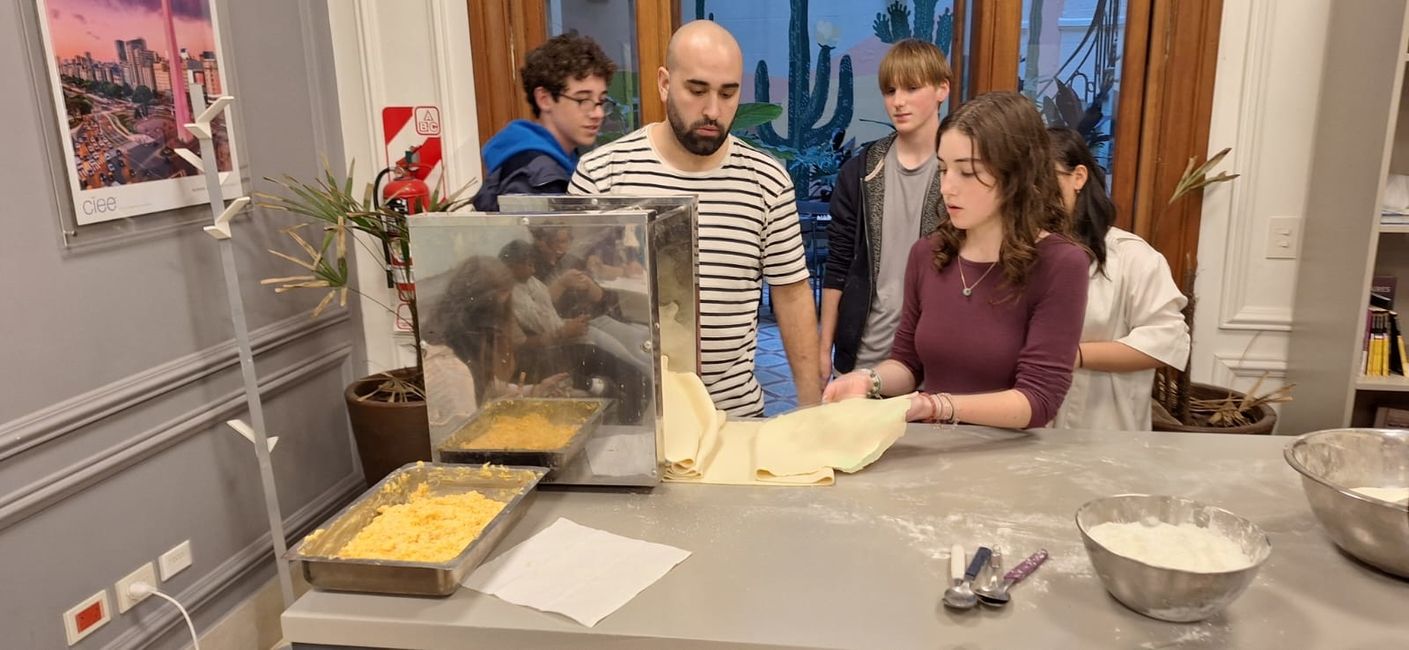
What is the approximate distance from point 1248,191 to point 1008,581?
2.15 meters

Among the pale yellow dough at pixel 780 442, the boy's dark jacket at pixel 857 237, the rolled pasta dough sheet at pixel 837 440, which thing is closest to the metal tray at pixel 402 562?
the pale yellow dough at pixel 780 442

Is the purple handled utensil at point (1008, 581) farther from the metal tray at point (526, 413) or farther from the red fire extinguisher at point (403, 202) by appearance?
the red fire extinguisher at point (403, 202)

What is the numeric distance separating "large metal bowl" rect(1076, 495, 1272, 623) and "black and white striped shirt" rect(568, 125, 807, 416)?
1.10 metres

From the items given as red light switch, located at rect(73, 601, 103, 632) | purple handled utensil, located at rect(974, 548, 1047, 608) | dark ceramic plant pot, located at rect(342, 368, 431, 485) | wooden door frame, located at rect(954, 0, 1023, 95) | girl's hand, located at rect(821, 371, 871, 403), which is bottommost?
red light switch, located at rect(73, 601, 103, 632)

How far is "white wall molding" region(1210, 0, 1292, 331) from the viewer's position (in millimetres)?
2664

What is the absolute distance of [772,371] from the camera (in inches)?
148

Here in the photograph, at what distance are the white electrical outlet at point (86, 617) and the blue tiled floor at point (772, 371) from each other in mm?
2169

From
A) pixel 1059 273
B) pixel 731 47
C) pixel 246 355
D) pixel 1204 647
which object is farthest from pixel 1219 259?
pixel 246 355

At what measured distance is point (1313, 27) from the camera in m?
2.62

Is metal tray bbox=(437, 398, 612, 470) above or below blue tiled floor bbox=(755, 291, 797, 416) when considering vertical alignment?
above

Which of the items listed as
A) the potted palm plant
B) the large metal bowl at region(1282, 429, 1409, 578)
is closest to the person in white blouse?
the large metal bowl at region(1282, 429, 1409, 578)

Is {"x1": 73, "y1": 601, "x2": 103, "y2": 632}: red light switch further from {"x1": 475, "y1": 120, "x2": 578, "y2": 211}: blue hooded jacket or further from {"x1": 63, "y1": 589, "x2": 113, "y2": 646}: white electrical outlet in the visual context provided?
{"x1": 475, "y1": 120, "x2": 578, "y2": 211}: blue hooded jacket

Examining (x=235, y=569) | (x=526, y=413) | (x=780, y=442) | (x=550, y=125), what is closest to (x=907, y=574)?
(x=780, y=442)

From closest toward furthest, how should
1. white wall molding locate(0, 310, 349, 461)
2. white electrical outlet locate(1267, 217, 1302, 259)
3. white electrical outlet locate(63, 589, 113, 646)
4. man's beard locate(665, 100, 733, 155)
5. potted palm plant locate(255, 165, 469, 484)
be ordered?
white wall molding locate(0, 310, 349, 461), white electrical outlet locate(63, 589, 113, 646), man's beard locate(665, 100, 733, 155), potted palm plant locate(255, 165, 469, 484), white electrical outlet locate(1267, 217, 1302, 259)
